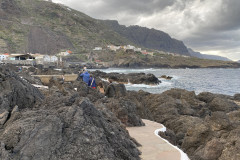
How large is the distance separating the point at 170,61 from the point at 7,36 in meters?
95.7

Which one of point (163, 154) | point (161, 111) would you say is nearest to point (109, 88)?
point (161, 111)

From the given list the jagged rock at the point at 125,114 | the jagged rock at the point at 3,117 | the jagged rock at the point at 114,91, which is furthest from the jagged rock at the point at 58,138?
the jagged rock at the point at 114,91

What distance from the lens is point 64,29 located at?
16050 cm

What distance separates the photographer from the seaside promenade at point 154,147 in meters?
5.11

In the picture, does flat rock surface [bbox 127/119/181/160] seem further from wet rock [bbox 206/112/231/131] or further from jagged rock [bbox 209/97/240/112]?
jagged rock [bbox 209/97/240/112]

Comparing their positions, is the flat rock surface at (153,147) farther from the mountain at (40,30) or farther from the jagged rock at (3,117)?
the mountain at (40,30)

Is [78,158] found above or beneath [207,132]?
above

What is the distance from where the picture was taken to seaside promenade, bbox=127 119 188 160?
16.8 feet

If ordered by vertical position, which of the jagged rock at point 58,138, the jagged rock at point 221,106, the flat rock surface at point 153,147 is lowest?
the jagged rock at point 221,106

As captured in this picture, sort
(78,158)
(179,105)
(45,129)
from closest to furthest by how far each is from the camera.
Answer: (78,158)
(45,129)
(179,105)

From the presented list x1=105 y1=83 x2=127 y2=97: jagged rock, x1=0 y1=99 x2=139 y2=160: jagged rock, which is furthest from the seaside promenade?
x1=105 y1=83 x2=127 y2=97: jagged rock

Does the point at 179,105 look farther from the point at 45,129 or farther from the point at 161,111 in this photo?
the point at 45,129

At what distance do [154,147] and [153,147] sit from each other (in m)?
0.03

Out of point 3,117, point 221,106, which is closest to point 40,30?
point 221,106
